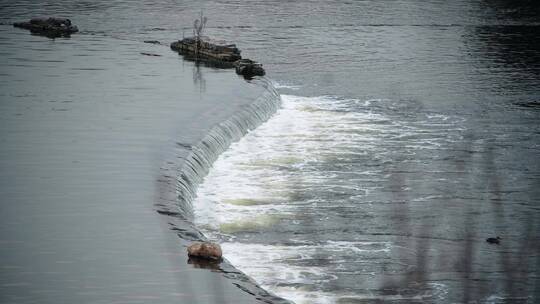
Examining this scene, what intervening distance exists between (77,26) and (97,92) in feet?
80.2

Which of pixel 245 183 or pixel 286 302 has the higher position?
pixel 245 183

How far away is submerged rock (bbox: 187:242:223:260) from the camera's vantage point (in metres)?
20.6

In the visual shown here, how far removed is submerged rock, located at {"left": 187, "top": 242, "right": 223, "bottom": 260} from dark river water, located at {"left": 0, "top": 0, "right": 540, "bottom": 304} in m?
0.76

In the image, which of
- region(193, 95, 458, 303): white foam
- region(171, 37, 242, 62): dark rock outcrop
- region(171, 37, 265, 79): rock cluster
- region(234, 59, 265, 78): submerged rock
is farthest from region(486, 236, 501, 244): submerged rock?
region(171, 37, 242, 62): dark rock outcrop

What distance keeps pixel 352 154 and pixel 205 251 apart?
13.4 m

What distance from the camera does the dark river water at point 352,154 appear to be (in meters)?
21.5

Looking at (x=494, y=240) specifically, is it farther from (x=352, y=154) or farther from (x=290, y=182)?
(x=352, y=154)

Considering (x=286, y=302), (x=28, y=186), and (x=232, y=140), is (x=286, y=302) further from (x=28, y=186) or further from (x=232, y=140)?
(x=232, y=140)

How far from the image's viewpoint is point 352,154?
33.2 metres

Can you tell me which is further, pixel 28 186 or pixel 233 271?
pixel 28 186

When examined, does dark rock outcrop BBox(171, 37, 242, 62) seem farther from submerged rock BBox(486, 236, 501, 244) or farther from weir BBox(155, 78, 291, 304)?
submerged rock BBox(486, 236, 501, 244)

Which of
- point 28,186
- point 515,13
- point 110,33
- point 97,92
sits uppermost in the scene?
point 515,13

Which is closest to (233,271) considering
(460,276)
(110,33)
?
(460,276)

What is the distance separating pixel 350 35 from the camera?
63.7 m
